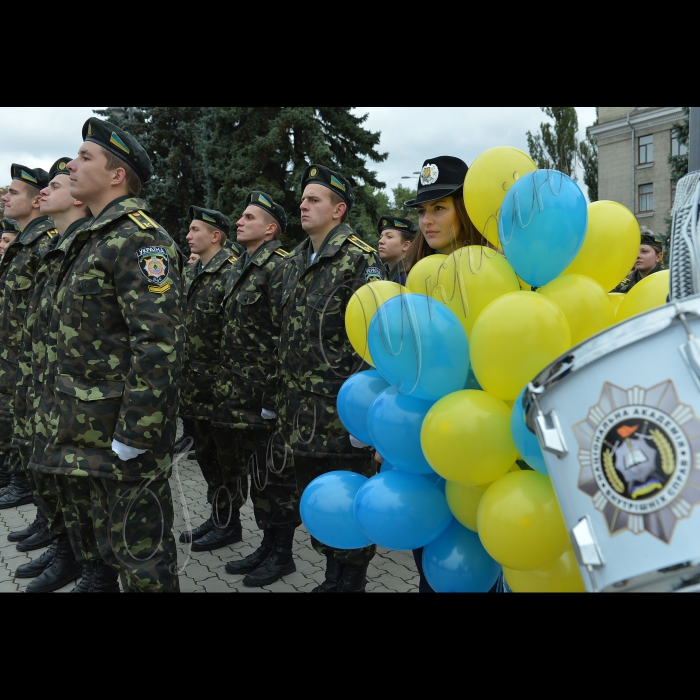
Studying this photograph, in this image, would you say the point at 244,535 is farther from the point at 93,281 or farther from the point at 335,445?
the point at 93,281

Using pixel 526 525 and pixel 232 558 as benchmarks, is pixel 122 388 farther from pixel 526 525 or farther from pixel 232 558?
pixel 232 558

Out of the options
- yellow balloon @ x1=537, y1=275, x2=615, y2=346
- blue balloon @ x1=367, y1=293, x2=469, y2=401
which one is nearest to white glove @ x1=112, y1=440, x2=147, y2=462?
blue balloon @ x1=367, y1=293, x2=469, y2=401

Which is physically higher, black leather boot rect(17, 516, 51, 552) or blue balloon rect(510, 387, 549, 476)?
blue balloon rect(510, 387, 549, 476)

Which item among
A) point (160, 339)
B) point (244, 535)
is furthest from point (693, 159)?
point (244, 535)

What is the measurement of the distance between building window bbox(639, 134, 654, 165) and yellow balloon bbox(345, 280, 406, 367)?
3319 cm

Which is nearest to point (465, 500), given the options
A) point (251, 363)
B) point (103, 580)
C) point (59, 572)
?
point (103, 580)

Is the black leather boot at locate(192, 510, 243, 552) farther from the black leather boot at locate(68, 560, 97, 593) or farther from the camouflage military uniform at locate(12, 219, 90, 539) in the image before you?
the black leather boot at locate(68, 560, 97, 593)

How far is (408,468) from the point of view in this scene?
6.64ft

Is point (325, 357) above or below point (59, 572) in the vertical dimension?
above

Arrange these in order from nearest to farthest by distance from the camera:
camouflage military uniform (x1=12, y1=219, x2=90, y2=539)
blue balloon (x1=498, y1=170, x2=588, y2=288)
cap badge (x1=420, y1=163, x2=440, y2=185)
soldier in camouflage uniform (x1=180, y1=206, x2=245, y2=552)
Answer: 1. blue balloon (x1=498, y1=170, x2=588, y2=288)
2. cap badge (x1=420, y1=163, x2=440, y2=185)
3. camouflage military uniform (x1=12, y1=219, x2=90, y2=539)
4. soldier in camouflage uniform (x1=180, y1=206, x2=245, y2=552)

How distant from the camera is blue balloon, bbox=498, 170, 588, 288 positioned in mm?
1844

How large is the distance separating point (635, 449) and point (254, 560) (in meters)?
3.19

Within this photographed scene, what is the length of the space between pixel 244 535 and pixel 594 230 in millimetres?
3621

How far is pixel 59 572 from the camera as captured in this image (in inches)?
150
